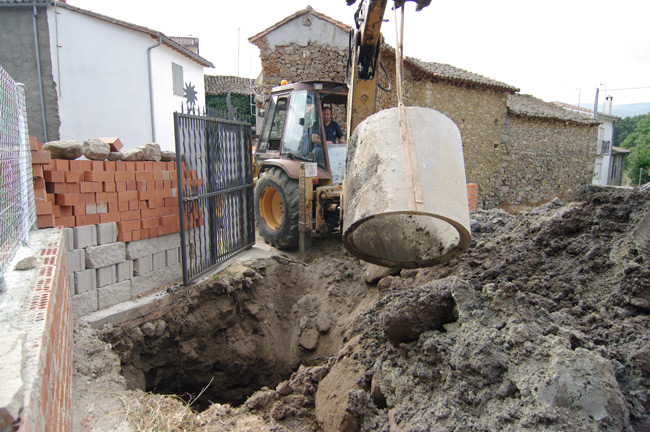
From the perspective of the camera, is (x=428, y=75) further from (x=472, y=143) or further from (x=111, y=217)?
(x=111, y=217)

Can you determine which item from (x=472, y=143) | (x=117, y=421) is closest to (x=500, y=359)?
(x=117, y=421)

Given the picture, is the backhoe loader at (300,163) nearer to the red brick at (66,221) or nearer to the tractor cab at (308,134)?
the tractor cab at (308,134)

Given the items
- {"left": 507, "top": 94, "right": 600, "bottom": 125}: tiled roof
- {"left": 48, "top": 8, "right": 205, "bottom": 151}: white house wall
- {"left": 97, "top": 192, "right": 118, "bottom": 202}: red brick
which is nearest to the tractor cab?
{"left": 97, "top": 192, "right": 118, "bottom": 202}: red brick

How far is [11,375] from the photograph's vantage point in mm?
1104

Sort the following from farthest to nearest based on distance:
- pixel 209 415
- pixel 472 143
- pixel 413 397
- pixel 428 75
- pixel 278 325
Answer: pixel 472 143 → pixel 428 75 → pixel 278 325 → pixel 209 415 → pixel 413 397

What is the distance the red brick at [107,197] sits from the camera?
12.5ft

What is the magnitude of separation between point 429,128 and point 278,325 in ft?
10.6

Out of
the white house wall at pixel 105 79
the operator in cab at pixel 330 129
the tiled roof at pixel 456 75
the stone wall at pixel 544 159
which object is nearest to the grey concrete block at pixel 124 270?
the operator in cab at pixel 330 129

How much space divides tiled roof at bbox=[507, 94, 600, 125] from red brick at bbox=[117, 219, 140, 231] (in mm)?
14055

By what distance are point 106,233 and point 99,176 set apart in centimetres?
54

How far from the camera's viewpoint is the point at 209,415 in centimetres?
309

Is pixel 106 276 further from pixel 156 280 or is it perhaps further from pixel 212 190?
pixel 212 190

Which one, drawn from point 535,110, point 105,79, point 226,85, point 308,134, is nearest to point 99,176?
point 308,134

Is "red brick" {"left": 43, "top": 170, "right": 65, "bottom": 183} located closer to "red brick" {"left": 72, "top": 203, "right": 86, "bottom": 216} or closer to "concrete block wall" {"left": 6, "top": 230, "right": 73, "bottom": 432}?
"red brick" {"left": 72, "top": 203, "right": 86, "bottom": 216}
